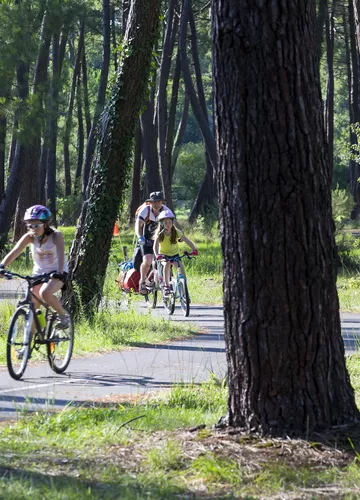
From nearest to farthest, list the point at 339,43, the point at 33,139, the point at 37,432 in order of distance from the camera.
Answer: the point at 37,432
the point at 33,139
the point at 339,43

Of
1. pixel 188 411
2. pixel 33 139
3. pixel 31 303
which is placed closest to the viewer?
pixel 188 411

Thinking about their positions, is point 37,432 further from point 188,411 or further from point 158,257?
point 158,257

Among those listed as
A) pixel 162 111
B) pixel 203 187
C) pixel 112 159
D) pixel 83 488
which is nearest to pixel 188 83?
pixel 162 111

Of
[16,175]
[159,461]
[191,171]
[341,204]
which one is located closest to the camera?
[159,461]

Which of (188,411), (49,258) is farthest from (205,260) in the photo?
(188,411)

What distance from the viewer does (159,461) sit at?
642cm

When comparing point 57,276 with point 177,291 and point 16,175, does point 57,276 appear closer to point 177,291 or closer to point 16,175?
point 177,291

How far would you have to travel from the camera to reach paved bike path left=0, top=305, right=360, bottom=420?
30.8ft

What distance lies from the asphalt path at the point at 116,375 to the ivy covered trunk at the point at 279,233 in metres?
1.96

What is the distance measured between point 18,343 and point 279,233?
458 cm

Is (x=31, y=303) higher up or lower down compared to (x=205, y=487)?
higher up

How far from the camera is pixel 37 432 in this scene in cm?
730

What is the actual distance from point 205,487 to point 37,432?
1708 millimetres

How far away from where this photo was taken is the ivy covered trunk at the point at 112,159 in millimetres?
15070
